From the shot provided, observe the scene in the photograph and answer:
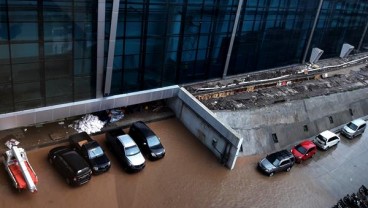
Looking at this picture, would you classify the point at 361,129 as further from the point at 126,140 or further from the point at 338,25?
the point at 126,140

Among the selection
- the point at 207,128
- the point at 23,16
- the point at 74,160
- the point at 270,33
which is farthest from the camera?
the point at 270,33

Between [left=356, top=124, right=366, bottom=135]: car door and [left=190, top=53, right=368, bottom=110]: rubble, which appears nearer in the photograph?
[left=190, top=53, right=368, bottom=110]: rubble

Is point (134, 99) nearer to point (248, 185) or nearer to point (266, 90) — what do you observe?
point (248, 185)

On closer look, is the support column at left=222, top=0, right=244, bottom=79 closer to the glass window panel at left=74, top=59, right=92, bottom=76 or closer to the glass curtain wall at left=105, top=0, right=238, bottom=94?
the glass curtain wall at left=105, top=0, right=238, bottom=94

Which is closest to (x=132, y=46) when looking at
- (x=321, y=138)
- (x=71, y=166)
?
(x=71, y=166)

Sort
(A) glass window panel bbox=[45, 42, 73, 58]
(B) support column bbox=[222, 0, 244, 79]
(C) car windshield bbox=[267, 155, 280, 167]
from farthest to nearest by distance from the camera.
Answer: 1. (B) support column bbox=[222, 0, 244, 79]
2. (C) car windshield bbox=[267, 155, 280, 167]
3. (A) glass window panel bbox=[45, 42, 73, 58]

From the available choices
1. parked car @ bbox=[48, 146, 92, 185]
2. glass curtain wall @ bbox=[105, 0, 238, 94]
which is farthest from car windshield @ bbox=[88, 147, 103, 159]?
glass curtain wall @ bbox=[105, 0, 238, 94]

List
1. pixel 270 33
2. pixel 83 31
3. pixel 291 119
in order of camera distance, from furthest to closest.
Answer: pixel 270 33 → pixel 291 119 → pixel 83 31
